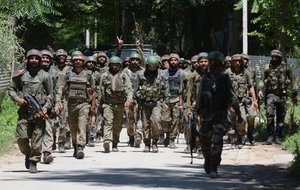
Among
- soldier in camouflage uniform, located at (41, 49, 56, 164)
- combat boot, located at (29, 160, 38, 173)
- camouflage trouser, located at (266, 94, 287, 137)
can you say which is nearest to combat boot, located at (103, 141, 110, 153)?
soldier in camouflage uniform, located at (41, 49, 56, 164)

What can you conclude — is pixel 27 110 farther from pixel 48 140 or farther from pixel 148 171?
pixel 148 171

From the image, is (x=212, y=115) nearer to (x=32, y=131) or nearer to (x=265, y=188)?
(x=265, y=188)

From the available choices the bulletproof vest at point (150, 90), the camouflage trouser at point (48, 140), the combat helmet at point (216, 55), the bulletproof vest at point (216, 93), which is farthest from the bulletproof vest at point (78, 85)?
the combat helmet at point (216, 55)

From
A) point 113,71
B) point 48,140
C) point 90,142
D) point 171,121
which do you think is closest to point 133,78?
point 171,121

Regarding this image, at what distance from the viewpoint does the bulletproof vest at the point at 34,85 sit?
15367mm

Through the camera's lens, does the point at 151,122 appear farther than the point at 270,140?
No

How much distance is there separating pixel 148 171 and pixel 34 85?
96.8 inches

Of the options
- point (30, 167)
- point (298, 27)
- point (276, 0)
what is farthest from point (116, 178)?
point (298, 27)

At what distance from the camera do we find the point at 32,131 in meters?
15.4

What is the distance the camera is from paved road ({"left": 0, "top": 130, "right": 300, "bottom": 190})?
13484 mm

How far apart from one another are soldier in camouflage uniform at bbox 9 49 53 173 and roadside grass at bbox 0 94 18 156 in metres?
3.47

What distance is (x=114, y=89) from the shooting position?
1975 cm

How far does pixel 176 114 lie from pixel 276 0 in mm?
3727

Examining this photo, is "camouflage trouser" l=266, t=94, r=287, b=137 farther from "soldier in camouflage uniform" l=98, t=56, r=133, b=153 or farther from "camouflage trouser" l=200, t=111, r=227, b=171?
"camouflage trouser" l=200, t=111, r=227, b=171
